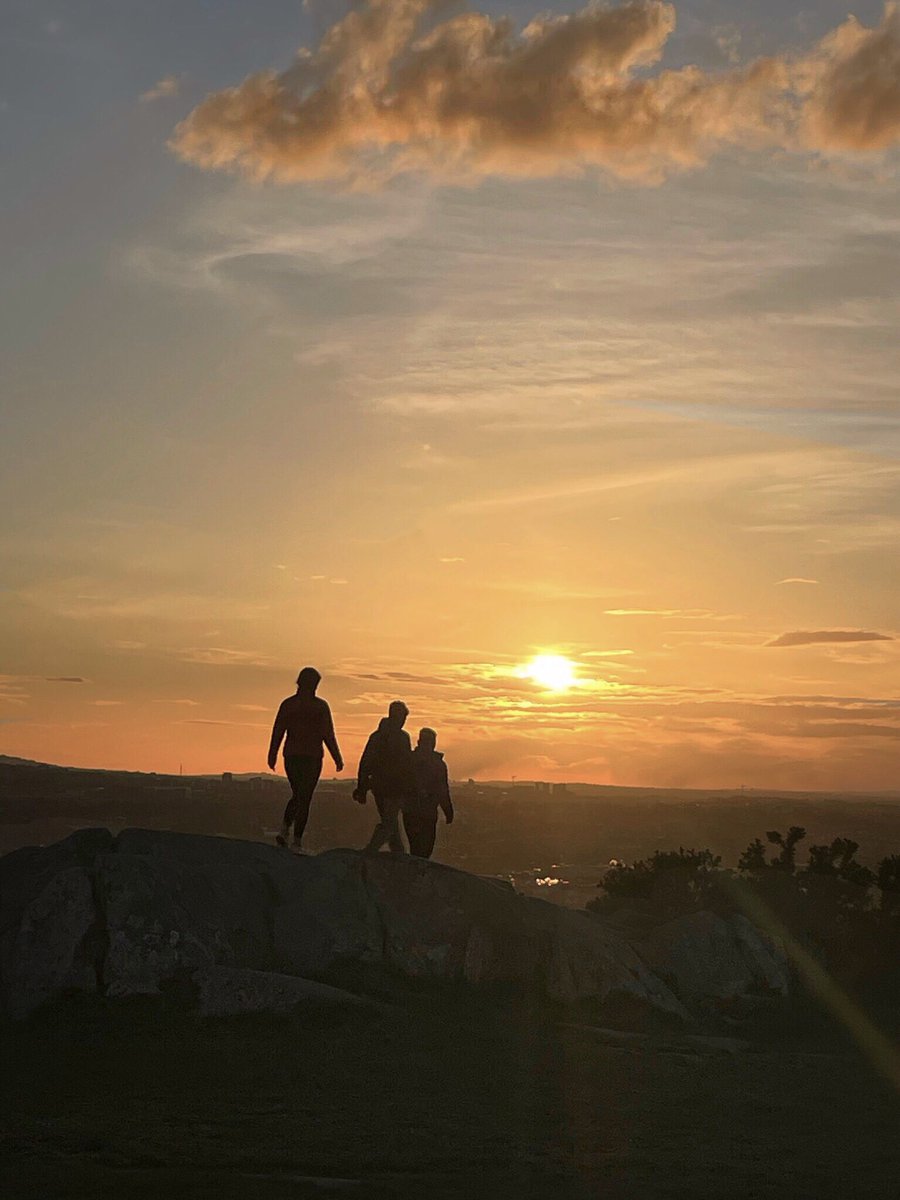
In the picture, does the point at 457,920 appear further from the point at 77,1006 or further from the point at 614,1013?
the point at 77,1006

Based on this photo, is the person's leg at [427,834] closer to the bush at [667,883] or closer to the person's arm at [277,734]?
the person's arm at [277,734]

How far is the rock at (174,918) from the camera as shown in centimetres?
1667

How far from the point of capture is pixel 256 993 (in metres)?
16.7

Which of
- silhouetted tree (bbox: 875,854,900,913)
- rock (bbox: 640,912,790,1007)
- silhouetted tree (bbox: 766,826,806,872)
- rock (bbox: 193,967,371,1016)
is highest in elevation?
silhouetted tree (bbox: 766,826,806,872)

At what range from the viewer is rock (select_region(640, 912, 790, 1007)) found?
20859mm

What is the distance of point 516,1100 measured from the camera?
15.0 m

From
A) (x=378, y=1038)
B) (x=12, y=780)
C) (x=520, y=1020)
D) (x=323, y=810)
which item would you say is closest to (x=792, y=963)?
(x=520, y=1020)

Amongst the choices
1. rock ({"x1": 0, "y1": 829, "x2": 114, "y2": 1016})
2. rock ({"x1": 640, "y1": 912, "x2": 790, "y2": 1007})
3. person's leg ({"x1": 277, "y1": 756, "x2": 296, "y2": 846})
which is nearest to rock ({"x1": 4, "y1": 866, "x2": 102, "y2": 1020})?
rock ({"x1": 0, "y1": 829, "x2": 114, "y2": 1016})

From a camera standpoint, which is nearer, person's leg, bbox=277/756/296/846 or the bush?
person's leg, bbox=277/756/296/846

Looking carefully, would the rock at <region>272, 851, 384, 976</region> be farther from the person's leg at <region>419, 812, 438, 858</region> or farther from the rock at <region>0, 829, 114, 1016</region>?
the rock at <region>0, 829, 114, 1016</region>

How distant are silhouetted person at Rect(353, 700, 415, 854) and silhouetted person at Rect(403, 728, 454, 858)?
19.2 inches

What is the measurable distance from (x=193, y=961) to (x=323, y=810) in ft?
244

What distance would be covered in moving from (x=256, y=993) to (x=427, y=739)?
5.47 metres

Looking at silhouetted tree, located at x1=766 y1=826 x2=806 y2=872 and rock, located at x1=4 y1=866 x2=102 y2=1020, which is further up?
silhouetted tree, located at x1=766 y1=826 x2=806 y2=872
